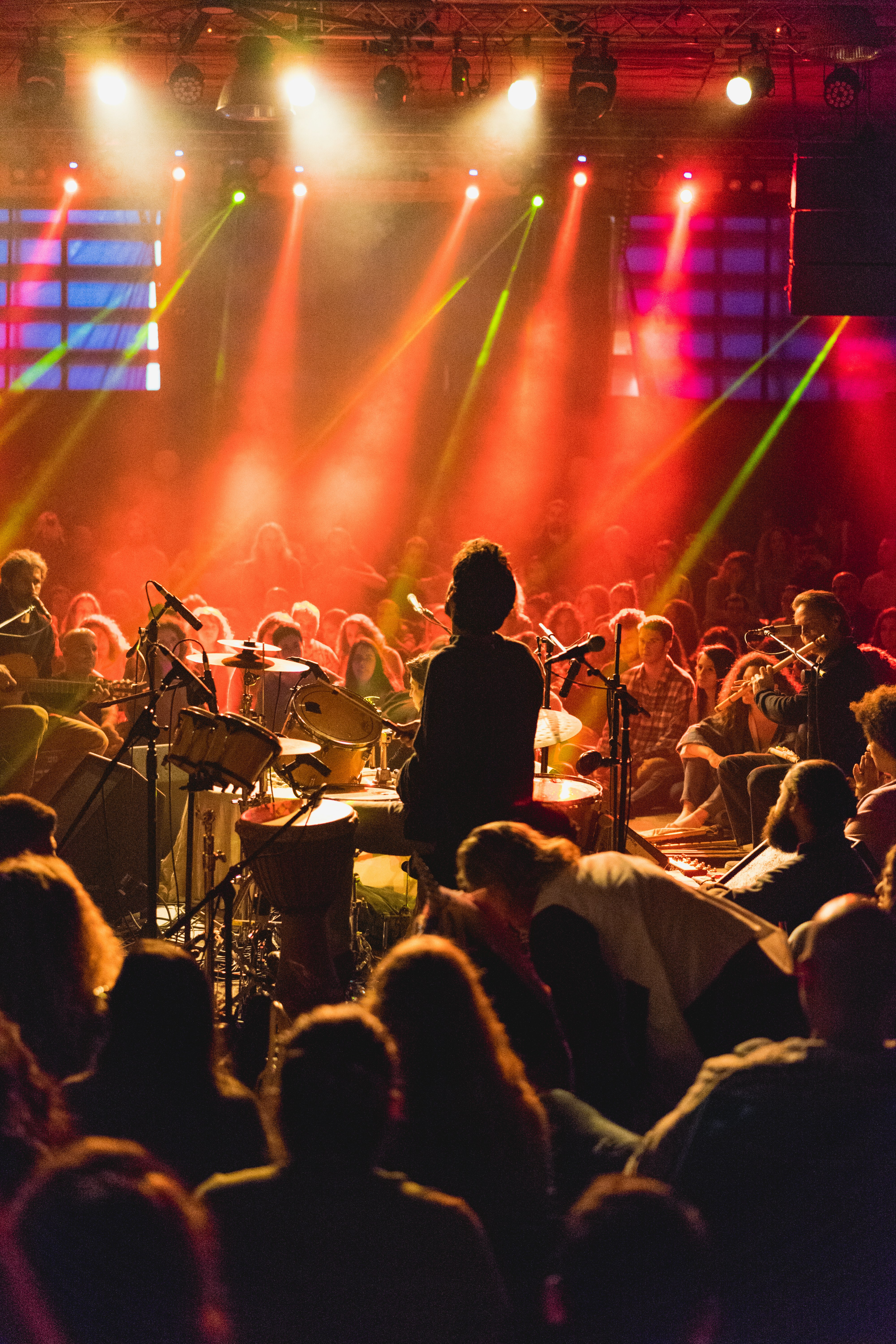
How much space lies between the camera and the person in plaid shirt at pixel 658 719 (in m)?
7.86

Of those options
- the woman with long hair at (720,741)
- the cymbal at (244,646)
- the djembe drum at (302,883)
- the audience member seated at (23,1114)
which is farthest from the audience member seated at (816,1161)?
the woman with long hair at (720,741)

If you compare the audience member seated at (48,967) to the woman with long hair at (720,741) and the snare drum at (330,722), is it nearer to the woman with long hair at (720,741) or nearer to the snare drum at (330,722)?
the snare drum at (330,722)

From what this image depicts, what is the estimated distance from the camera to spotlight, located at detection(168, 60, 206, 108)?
30.5 ft

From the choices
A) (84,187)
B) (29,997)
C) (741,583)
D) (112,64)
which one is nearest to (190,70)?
(112,64)

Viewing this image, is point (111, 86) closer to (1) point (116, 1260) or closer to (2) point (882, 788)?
(2) point (882, 788)

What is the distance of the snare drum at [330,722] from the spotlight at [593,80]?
19.7 feet

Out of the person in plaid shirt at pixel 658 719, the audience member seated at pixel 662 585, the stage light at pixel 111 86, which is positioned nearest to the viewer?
the person in plaid shirt at pixel 658 719

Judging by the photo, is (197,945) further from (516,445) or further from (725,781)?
(516,445)

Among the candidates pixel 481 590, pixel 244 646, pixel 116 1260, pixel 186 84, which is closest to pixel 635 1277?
pixel 116 1260

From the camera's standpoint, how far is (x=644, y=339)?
544 inches

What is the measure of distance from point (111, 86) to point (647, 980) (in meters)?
8.71

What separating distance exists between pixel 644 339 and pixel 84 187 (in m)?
6.67

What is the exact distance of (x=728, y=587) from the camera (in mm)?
11727

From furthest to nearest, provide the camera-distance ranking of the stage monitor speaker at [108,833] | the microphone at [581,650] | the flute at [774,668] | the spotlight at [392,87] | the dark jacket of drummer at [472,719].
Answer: the spotlight at [392,87], the stage monitor speaker at [108,833], the flute at [774,668], the microphone at [581,650], the dark jacket of drummer at [472,719]
